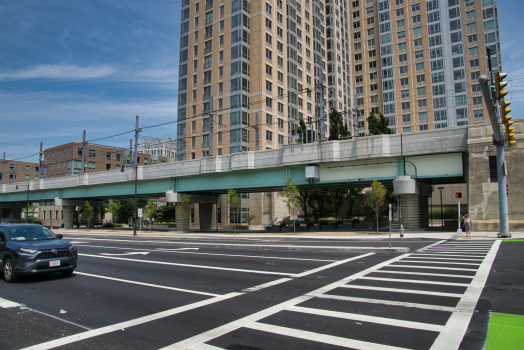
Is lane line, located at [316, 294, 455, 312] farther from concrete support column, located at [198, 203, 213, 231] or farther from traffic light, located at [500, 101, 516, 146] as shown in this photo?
concrete support column, located at [198, 203, 213, 231]

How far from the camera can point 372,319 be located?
5.91 meters

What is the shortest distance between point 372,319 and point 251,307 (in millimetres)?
2294

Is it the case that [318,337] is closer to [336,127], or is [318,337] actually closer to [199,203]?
[336,127]

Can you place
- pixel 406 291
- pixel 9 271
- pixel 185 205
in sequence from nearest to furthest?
pixel 406 291, pixel 9 271, pixel 185 205

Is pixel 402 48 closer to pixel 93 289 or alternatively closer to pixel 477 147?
pixel 477 147

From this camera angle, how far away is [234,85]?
198 feet

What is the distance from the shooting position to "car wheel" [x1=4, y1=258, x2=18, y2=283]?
379 inches

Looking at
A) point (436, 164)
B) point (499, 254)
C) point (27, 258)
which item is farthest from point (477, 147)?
point (27, 258)

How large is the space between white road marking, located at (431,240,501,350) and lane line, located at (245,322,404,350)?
2.51 feet

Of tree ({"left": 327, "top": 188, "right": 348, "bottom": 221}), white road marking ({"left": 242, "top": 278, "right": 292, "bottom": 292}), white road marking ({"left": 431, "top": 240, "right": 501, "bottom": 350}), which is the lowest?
white road marking ({"left": 242, "top": 278, "right": 292, "bottom": 292})

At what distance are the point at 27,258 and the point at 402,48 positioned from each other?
293 ft

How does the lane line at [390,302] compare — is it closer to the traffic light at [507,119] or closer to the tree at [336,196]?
the traffic light at [507,119]

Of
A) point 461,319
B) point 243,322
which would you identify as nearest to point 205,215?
point 243,322

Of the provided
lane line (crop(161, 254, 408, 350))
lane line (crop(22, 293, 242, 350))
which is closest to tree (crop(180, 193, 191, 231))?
lane line (crop(161, 254, 408, 350))
